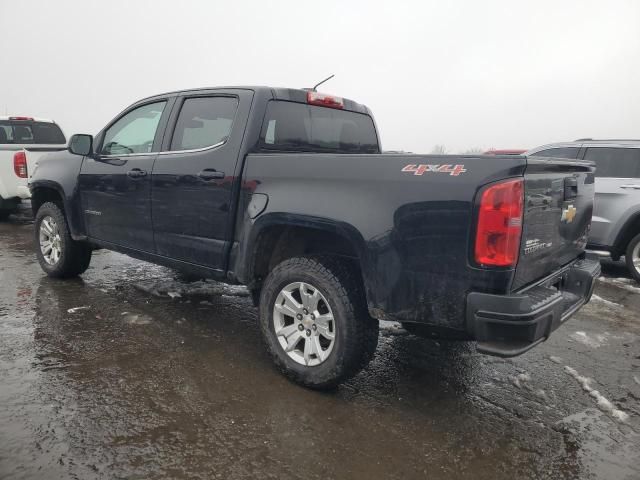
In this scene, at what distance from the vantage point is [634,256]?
236 inches

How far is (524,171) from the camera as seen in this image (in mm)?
2256

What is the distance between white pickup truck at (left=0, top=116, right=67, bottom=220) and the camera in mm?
8117

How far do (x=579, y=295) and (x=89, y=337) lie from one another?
3454 mm

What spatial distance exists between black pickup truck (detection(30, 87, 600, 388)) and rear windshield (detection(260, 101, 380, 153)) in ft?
0.04

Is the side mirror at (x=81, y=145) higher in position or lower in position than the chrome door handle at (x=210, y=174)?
higher

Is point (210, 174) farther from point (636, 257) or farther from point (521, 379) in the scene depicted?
point (636, 257)

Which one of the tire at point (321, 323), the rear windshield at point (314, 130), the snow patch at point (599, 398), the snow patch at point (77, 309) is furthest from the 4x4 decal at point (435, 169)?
the snow patch at point (77, 309)

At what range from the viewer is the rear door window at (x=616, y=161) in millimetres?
6086

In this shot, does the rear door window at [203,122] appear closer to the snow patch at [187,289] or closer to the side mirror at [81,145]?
the side mirror at [81,145]

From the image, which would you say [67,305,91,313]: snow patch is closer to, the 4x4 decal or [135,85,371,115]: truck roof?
[135,85,371,115]: truck roof

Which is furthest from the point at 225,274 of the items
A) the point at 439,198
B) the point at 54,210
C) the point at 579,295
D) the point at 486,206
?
the point at 54,210

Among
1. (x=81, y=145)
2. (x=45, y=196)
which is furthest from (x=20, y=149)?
(x=81, y=145)

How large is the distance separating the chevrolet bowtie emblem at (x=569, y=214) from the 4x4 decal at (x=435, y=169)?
34.1 inches

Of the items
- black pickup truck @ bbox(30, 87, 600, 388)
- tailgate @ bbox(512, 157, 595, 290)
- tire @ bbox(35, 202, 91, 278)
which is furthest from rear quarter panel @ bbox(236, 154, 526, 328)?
tire @ bbox(35, 202, 91, 278)
